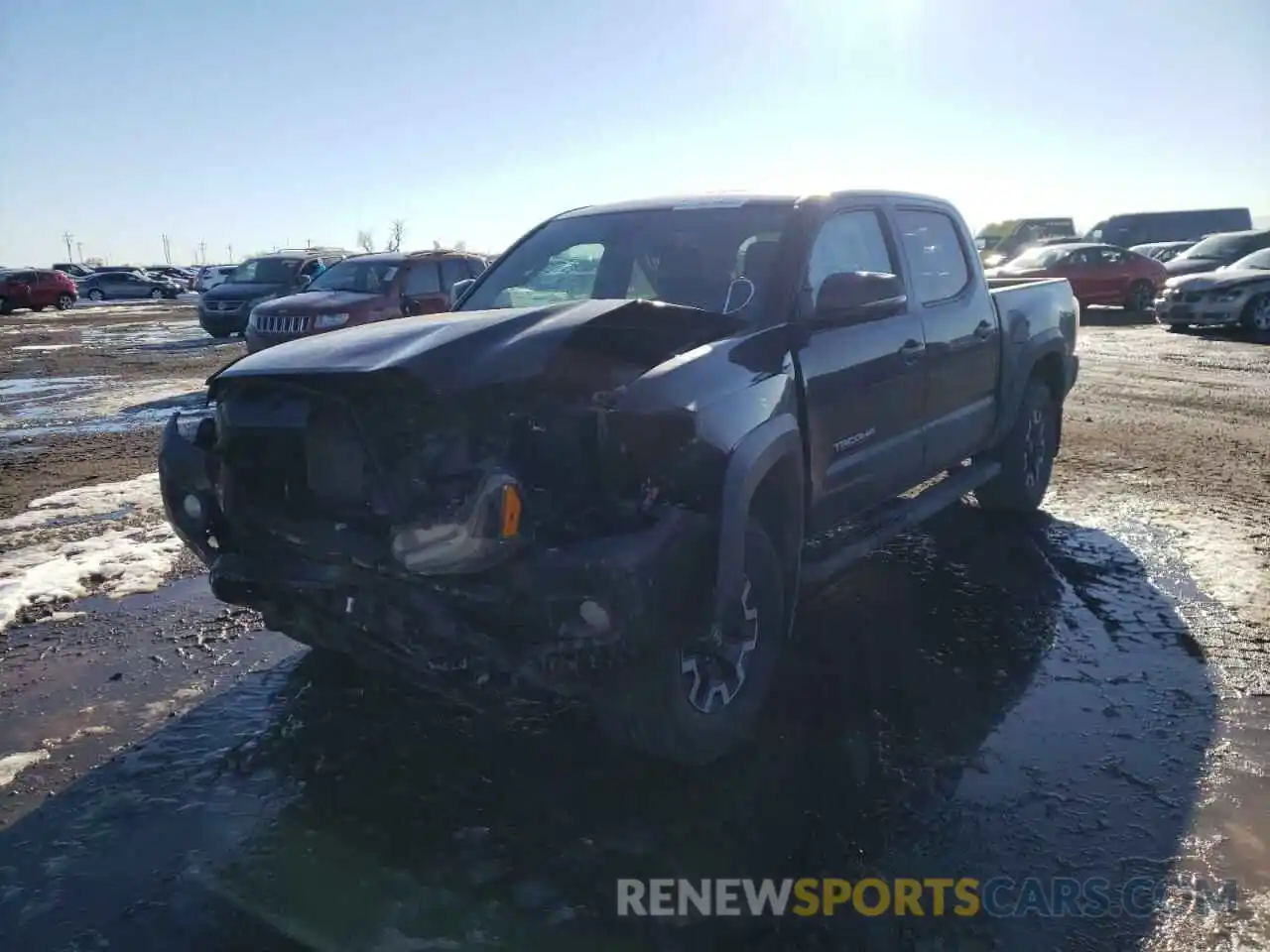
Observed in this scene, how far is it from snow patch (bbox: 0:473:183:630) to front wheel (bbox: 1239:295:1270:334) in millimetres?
17310

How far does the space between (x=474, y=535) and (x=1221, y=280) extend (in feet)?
60.0

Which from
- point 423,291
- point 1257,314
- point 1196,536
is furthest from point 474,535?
point 1257,314

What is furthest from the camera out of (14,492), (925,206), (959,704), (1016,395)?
(14,492)

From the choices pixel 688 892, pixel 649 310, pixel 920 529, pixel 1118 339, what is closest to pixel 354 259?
→ pixel 920 529

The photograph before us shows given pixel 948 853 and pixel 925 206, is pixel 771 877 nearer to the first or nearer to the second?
pixel 948 853

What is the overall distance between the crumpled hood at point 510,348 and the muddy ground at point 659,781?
1031 millimetres

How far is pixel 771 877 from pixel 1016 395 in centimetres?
408

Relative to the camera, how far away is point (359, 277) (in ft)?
41.7

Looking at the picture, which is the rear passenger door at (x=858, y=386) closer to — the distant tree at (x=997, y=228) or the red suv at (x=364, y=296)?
the red suv at (x=364, y=296)

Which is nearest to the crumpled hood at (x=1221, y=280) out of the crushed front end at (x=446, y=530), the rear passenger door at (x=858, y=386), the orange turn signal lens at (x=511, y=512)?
the rear passenger door at (x=858, y=386)

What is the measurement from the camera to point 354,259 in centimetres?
1306

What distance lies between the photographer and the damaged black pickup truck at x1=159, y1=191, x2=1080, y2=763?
9.20ft

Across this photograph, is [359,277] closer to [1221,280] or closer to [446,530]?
[446,530]

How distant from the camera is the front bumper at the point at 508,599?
2.75 m
